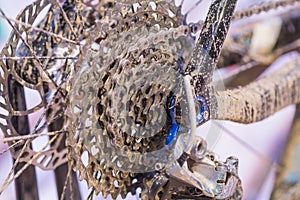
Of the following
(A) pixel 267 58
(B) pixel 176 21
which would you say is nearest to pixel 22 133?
(B) pixel 176 21

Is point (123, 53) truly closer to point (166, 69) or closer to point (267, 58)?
point (166, 69)

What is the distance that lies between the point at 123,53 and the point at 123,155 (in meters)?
0.08

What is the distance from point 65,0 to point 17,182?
0.58 ft

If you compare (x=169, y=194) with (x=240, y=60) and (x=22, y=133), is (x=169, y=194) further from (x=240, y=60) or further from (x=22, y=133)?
(x=240, y=60)

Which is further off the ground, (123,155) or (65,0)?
(65,0)

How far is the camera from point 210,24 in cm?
48

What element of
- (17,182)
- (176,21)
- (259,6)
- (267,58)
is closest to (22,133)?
(17,182)

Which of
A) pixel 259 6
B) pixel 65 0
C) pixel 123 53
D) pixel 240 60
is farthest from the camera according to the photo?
pixel 240 60

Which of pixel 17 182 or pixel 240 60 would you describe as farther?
pixel 240 60

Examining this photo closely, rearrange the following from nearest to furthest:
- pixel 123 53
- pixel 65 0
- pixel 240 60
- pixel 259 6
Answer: pixel 123 53 < pixel 65 0 < pixel 259 6 < pixel 240 60

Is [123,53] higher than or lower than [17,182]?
higher

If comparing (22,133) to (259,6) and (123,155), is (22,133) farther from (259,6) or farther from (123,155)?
(259,6)

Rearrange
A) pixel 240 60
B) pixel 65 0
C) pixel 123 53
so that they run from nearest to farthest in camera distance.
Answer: pixel 123 53 → pixel 65 0 → pixel 240 60

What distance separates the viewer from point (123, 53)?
44 cm
